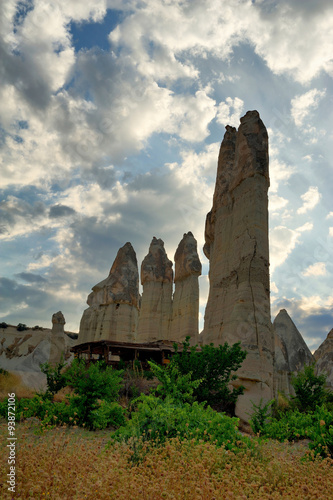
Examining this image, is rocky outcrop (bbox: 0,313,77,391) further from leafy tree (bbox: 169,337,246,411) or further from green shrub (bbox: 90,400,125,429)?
leafy tree (bbox: 169,337,246,411)

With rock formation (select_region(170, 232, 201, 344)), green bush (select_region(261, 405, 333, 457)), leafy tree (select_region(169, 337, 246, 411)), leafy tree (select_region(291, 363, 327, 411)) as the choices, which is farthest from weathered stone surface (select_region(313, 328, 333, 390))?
green bush (select_region(261, 405, 333, 457))

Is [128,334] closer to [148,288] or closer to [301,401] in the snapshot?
[148,288]

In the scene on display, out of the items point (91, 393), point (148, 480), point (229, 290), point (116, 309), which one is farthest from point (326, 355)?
point (148, 480)

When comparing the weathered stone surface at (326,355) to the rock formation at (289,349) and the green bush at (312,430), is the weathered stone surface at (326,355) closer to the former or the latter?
the rock formation at (289,349)

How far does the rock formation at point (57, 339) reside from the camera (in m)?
36.3

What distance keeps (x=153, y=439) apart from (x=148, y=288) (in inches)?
932

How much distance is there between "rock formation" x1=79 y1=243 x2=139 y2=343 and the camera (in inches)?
1136

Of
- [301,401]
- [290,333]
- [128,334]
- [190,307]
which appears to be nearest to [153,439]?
[301,401]

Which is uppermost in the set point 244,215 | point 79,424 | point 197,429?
point 244,215

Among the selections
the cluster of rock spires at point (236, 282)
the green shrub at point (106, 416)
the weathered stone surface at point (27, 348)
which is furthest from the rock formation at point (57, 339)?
the green shrub at point (106, 416)

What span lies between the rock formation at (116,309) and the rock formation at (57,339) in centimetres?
569

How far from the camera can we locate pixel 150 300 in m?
28.3

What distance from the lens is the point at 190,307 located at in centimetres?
2544

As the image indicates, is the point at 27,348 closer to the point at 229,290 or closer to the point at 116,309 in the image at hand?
the point at 116,309
